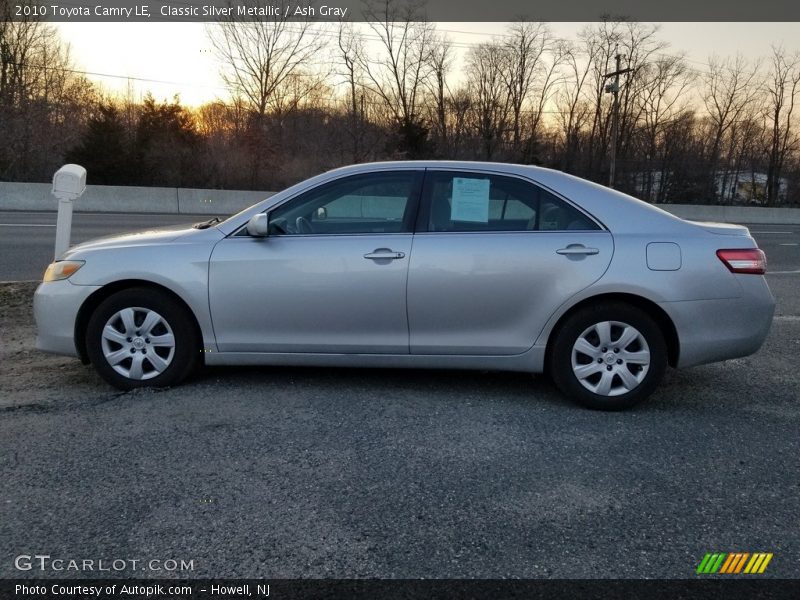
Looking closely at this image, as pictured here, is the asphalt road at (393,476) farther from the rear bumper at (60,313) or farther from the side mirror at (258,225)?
the side mirror at (258,225)

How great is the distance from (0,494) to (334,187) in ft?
8.83

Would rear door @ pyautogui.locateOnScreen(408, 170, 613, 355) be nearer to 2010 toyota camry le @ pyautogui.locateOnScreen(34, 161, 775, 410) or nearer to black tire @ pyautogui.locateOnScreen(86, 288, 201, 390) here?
2010 toyota camry le @ pyautogui.locateOnScreen(34, 161, 775, 410)

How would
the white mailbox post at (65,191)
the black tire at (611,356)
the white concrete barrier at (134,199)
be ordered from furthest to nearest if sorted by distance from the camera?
1. the white concrete barrier at (134,199)
2. the white mailbox post at (65,191)
3. the black tire at (611,356)

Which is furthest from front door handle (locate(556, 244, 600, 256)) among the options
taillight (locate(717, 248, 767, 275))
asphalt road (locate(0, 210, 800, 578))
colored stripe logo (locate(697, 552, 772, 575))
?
colored stripe logo (locate(697, 552, 772, 575))

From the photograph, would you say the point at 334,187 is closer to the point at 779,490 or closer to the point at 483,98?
the point at 779,490

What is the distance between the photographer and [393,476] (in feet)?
10.8

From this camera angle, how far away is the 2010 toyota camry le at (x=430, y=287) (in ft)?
14.0

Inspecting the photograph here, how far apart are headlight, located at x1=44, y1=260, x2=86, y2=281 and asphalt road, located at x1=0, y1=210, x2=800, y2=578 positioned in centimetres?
80

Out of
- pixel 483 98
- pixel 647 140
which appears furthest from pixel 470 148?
pixel 647 140

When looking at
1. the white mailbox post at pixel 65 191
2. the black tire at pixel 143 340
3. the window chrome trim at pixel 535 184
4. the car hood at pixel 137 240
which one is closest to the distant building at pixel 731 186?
the white mailbox post at pixel 65 191

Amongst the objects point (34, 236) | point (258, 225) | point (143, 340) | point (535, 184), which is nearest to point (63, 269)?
point (143, 340)

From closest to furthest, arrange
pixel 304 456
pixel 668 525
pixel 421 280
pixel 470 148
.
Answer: pixel 668 525 → pixel 304 456 → pixel 421 280 → pixel 470 148

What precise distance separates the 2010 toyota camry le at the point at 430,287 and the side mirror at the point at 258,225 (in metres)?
0.01

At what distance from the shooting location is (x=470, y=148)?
44219 millimetres
